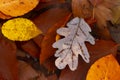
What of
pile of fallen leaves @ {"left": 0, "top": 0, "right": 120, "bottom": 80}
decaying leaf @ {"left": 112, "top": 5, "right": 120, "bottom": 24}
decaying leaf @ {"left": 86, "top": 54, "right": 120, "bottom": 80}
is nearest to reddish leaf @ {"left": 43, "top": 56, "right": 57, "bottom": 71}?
pile of fallen leaves @ {"left": 0, "top": 0, "right": 120, "bottom": 80}

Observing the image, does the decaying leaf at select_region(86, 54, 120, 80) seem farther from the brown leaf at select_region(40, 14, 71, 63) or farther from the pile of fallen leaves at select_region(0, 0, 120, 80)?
the brown leaf at select_region(40, 14, 71, 63)

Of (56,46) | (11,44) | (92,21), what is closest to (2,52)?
(11,44)

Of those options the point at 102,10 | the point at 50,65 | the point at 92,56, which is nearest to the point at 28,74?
the point at 50,65

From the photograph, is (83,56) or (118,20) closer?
(83,56)

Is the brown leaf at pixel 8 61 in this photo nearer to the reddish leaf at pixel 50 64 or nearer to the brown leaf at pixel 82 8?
the reddish leaf at pixel 50 64

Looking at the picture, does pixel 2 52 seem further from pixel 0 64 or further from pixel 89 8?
pixel 89 8

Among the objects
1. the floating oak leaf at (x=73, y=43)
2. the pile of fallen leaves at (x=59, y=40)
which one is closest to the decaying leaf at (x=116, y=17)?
the pile of fallen leaves at (x=59, y=40)

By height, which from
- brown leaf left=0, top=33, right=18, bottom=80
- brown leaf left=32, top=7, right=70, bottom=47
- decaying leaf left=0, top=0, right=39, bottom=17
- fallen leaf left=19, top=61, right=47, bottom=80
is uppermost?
decaying leaf left=0, top=0, right=39, bottom=17
